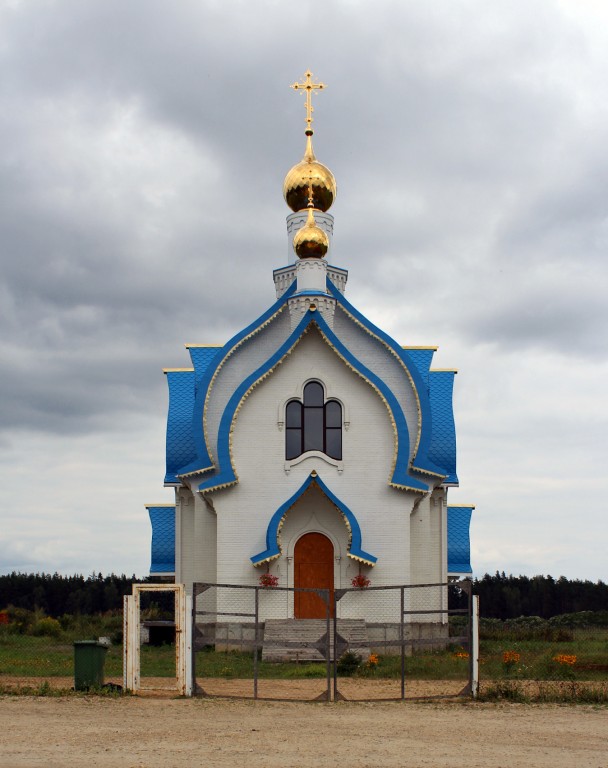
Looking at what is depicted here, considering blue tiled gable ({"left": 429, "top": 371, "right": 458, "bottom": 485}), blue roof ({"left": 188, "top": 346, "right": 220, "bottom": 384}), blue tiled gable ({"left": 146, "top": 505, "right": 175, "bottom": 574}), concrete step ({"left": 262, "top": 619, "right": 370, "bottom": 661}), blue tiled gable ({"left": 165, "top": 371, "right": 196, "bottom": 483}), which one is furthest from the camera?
blue roof ({"left": 188, "top": 346, "right": 220, "bottom": 384})

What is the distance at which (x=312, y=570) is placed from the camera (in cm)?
2434

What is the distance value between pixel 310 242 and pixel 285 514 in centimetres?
700

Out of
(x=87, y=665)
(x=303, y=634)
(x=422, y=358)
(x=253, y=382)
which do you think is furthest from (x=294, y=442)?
(x=87, y=665)

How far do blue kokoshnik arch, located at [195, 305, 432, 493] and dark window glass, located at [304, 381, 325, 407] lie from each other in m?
0.96

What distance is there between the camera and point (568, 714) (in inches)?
535

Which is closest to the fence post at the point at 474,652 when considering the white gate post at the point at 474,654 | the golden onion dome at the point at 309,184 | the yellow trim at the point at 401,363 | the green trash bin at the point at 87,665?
the white gate post at the point at 474,654

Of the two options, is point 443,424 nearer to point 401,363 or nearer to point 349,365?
point 401,363

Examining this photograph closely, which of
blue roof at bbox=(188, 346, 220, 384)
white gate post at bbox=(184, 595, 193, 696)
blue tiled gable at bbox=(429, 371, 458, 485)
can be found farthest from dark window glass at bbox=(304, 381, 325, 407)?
white gate post at bbox=(184, 595, 193, 696)

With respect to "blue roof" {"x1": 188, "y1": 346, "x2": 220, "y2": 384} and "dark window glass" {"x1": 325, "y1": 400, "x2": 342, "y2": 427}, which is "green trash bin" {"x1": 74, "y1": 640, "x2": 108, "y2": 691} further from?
"blue roof" {"x1": 188, "y1": 346, "x2": 220, "y2": 384}

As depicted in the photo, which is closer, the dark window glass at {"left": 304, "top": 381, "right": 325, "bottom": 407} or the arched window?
the arched window

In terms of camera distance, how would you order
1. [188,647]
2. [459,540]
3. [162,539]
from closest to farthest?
[188,647], [459,540], [162,539]

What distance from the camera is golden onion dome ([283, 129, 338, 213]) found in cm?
2911

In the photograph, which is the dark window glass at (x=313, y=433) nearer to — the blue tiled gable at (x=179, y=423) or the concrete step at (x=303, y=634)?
the blue tiled gable at (x=179, y=423)

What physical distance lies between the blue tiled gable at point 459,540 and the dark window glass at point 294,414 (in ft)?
20.0
